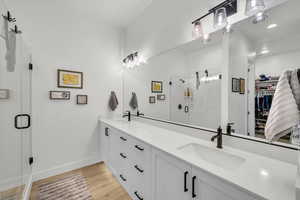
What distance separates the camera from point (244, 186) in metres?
0.69

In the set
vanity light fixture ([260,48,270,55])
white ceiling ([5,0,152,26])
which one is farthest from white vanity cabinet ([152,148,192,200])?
white ceiling ([5,0,152,26])

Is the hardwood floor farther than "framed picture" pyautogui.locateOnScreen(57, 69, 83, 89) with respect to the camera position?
No

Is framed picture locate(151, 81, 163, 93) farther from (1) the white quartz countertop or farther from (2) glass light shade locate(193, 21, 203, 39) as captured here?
(1) the white quartz countertop

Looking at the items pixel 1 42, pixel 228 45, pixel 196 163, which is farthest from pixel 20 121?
pixel 228 45

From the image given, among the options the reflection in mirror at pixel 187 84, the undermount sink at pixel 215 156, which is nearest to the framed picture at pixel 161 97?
the reflection in mirror at pixel 187 84

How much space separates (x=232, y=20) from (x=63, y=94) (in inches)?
102

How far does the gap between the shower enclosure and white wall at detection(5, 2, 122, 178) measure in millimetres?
240

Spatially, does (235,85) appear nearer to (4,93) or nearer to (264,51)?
(264,51)

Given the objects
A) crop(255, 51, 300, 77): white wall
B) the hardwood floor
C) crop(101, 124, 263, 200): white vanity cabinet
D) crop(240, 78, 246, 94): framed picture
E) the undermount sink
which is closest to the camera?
crop(101, 124, 263, 200): white vanity cabinet

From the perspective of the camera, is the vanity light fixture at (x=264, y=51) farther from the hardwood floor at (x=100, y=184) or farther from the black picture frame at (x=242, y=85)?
the hardwood floor at (x=100, y=184)

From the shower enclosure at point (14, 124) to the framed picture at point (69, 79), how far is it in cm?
44

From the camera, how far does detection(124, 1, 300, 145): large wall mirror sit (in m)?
0.99

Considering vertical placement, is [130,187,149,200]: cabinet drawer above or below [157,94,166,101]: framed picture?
below

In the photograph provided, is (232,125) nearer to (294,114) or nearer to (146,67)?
(294,114)
